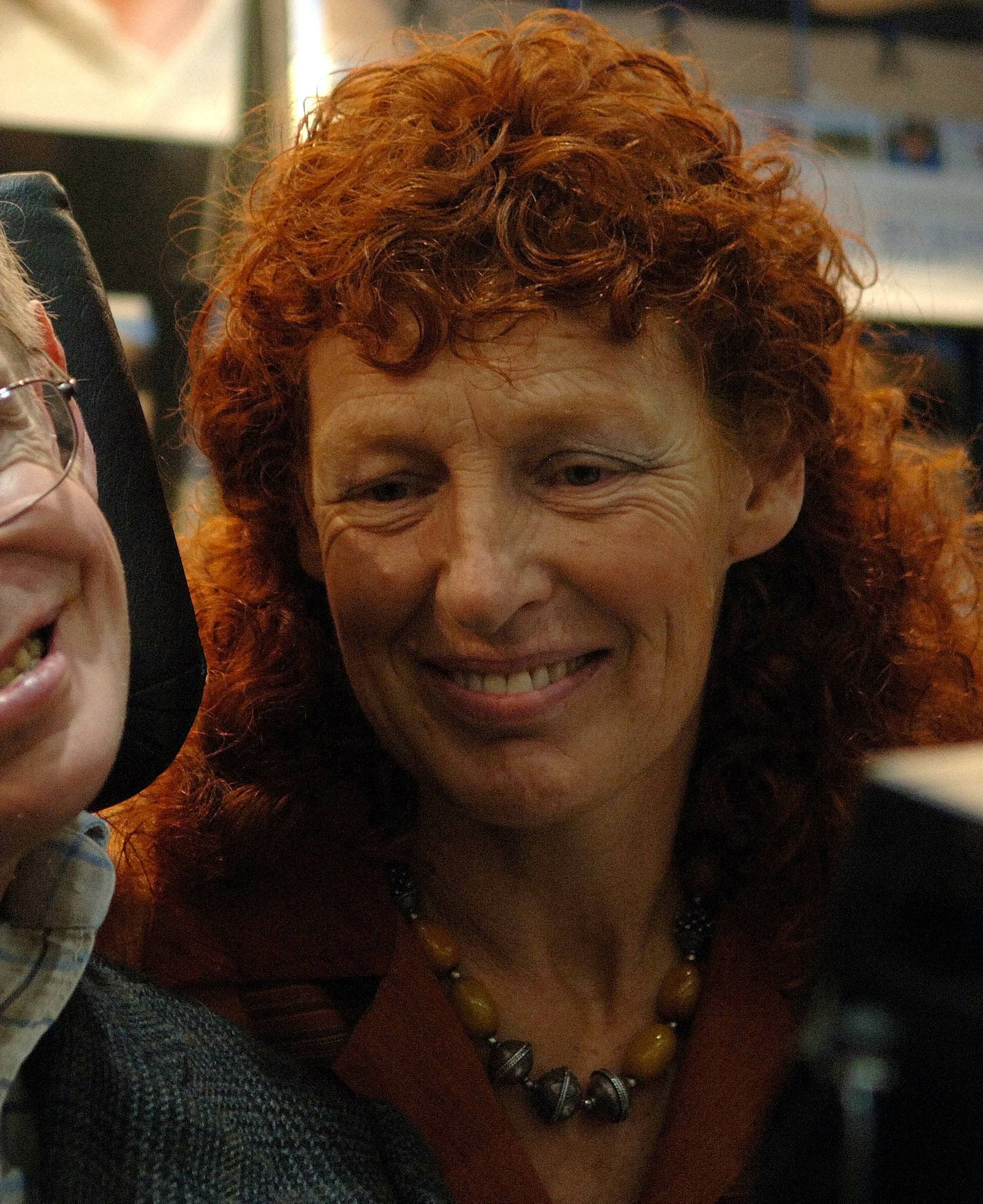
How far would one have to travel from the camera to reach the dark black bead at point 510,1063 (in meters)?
1.58

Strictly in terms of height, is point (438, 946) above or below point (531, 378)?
below

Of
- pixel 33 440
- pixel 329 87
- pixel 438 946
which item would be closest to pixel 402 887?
pixel 438 946

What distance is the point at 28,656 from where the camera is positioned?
115cm

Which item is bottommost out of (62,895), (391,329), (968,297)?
(968,297)

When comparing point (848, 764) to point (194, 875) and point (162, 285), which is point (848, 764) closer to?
point (194, 875)

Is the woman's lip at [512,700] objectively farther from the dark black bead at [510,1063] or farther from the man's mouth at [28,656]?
the man's mouth at [28,656]

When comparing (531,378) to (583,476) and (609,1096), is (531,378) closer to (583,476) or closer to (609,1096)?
(583,476)

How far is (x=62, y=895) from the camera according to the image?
124 centimetres

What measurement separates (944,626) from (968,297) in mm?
1899

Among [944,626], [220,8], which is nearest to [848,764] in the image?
[944,626]

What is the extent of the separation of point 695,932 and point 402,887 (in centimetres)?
34

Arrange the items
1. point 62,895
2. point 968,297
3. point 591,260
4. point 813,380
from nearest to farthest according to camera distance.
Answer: point 62,895, point 591,260, point 813,380, point 968,297

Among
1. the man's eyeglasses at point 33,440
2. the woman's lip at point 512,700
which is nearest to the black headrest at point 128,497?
the man's eyeglasses at point 33,440

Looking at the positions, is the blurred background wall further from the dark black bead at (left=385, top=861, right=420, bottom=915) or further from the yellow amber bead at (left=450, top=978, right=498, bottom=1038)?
the yellow amber bead at (left=450, top=978, right=498, bottom=1038)
